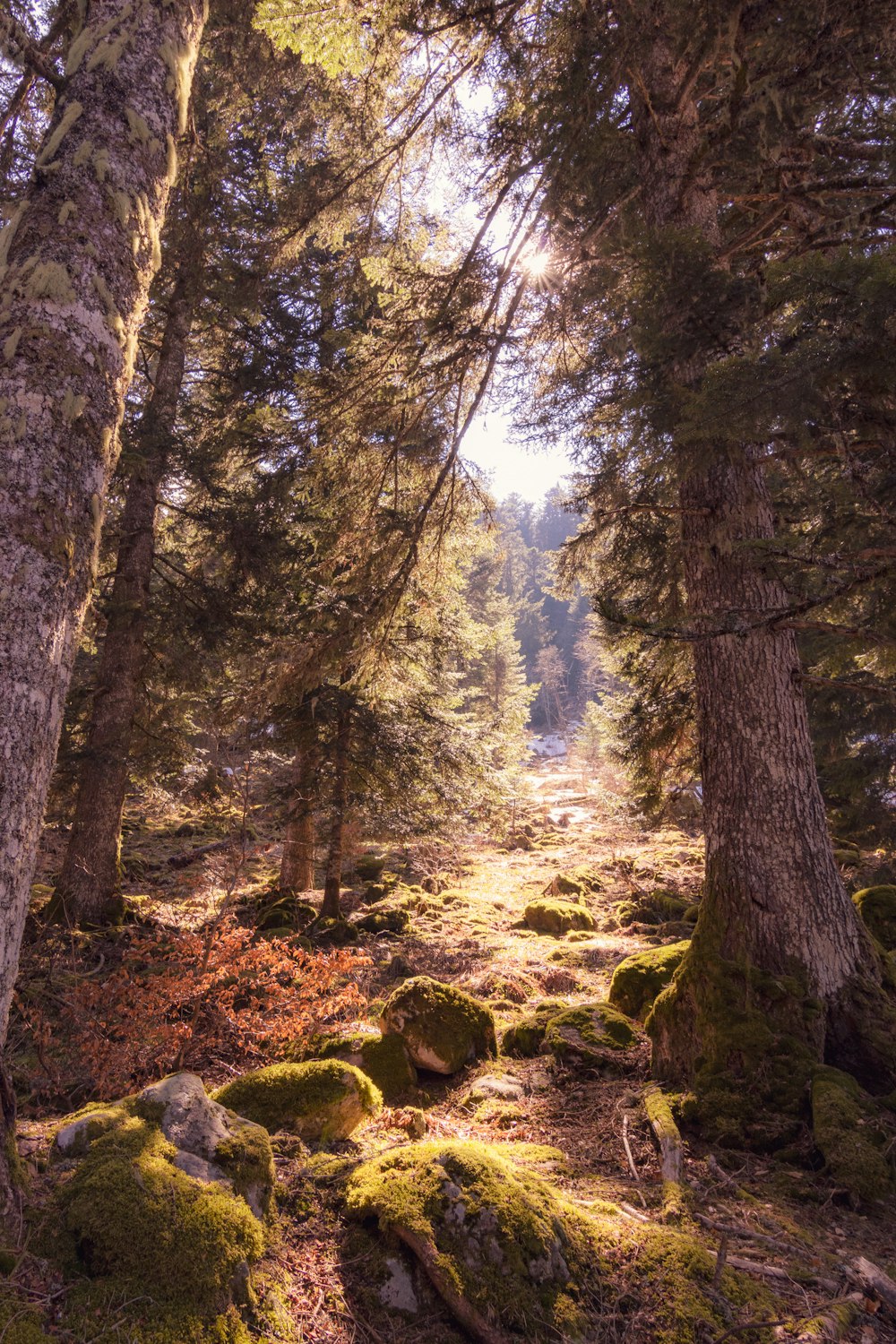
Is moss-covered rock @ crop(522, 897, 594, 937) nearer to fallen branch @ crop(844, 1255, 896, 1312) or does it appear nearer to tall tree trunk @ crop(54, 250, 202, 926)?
tall tree trunk @ crop(54, 250, 202, 926)

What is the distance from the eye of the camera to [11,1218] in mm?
2297

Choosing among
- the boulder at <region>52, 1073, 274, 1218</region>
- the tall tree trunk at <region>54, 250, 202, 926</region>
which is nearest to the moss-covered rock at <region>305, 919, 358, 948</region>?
the tall tree trunk at <region>54, 250, 202, 926</region>

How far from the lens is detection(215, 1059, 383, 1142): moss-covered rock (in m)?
4.09

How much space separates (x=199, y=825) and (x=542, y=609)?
56912 millimetres

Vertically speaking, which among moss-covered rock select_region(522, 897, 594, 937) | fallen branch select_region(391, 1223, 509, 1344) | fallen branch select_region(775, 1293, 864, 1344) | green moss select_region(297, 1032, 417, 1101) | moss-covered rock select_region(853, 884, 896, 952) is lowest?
moss-covered rock select_region(522, 897, 594, 937)

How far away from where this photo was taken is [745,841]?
4930mm

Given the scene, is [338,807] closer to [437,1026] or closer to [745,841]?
[437,1026]

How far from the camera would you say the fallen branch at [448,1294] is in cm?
255

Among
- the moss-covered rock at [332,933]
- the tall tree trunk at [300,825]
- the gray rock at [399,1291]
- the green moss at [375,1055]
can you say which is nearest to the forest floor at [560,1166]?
the gray rock at [399,1291]

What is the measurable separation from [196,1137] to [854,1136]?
374cm

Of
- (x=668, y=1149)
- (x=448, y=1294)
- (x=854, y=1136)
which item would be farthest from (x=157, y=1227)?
(x=854, y=1136)

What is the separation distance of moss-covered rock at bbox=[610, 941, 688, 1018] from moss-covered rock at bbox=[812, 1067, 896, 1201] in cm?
204

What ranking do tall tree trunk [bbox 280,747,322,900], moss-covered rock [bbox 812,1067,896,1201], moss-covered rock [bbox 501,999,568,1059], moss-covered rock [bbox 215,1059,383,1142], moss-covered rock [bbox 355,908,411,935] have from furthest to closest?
1. moss-covered rock [bbox 355,908,411,935]
2. tall tree trunk [bbox 280,747,322,900]
3. moss-covered rock [bbox 501,999,568,1059]
4. moss-covered rock [bbox 215,1059,383,1142]
5. moss-covered rock [bbox 812,1067,896,1201]

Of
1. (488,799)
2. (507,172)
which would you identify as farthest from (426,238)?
(488,799)
